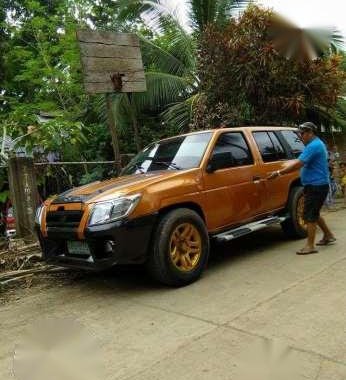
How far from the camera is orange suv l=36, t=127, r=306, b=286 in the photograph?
4.75 m

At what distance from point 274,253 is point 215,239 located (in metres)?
1.11

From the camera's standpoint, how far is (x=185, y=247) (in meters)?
5.15

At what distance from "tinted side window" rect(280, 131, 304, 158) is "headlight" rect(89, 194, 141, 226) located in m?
3.34

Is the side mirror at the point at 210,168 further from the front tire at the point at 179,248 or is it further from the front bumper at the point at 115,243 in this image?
the front bumper at the point at 115,243

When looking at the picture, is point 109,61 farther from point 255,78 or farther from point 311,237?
point 311,237

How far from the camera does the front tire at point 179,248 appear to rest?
4.85 m

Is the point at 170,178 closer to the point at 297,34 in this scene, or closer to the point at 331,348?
the point at 331,348

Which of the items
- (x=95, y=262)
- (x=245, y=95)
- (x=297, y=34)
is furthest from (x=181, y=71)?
(x=95, y=262)

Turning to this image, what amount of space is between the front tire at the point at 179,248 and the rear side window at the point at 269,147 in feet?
6.17

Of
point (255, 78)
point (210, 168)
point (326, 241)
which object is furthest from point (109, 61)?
point (326, 241)

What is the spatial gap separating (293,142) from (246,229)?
83.2 inches

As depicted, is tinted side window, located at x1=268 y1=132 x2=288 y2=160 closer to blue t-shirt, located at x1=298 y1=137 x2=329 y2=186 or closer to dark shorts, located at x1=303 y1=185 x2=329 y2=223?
blue t-shirt, located at x1=298 y1=137 x2=329 y2=186

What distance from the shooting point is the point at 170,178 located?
523 cm

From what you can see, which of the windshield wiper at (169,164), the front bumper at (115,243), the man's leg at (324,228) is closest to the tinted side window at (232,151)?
the windshield wiper at (169,164)
